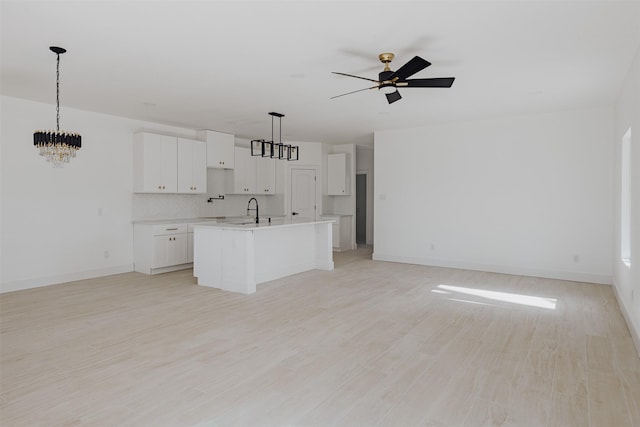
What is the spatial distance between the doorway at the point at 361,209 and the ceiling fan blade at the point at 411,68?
7.36 metres

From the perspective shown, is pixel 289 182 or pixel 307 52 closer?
pixel 307 52

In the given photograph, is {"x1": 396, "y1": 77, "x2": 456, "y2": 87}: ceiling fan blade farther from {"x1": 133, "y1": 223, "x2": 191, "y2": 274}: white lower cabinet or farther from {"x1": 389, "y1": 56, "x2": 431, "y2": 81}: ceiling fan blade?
{"x1": 133, "y1": 223, "x2": 191, "y2": 274}: white lower cabinet

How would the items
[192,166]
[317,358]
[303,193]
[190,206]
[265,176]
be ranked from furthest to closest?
[303,193] < [265,176] < [190,206] < [192,166] < [317,358]

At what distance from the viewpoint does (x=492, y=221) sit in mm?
6613

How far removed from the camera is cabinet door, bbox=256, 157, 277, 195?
8727 mm

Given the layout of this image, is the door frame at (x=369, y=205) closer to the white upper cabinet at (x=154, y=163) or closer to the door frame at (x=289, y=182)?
the door frame at (x=289, y=182)

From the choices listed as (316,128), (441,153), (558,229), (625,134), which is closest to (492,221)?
(558,229)

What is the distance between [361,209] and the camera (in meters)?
11.1

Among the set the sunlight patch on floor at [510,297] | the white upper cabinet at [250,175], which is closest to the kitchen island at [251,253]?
the sunlight patch on floor at [510,297]

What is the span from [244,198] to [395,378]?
6795 millimetres

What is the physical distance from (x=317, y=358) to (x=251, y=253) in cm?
232

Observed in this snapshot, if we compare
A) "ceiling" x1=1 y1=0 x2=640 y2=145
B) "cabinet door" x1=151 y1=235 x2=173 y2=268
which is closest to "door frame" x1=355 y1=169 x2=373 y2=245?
"ceiling" x1=1 y1=0 x2=640 y2=145

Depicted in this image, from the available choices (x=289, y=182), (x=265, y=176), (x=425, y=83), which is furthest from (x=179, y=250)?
(x=425, y=83)

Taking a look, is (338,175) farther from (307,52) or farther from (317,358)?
(317,358)
